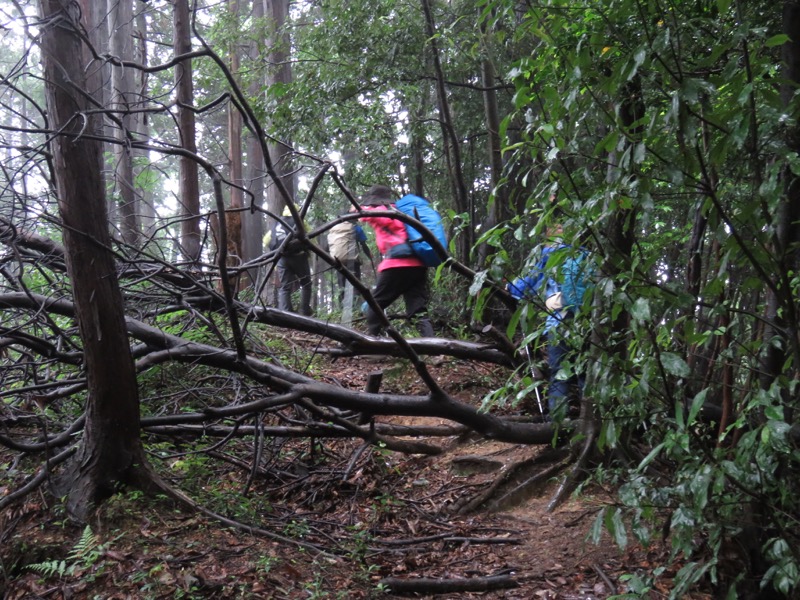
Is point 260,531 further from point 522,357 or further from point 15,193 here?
point 522,357

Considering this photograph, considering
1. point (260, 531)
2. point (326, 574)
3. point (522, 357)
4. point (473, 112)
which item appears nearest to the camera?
point (326, 574)

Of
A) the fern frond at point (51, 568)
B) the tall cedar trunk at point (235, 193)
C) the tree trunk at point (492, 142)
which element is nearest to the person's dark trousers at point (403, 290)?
the tree trunk at point (492, 142)

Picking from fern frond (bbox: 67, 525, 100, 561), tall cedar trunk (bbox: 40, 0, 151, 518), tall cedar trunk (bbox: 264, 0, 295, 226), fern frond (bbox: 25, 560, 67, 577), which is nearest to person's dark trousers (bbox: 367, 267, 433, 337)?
tall cedar trunk (bbox: 264, 0, 295, 226)

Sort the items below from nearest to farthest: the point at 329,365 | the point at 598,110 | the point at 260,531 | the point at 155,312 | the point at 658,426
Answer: the point at 598,110
the point at 658,426
the point at 260,531
the point at 155,312
the point at 329,365

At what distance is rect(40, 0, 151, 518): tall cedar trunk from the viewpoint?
3.80 m

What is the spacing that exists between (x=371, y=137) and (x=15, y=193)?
5625 millimetres

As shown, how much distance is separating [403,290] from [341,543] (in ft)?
12.3

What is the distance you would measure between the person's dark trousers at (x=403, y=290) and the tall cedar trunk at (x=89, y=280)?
3.84 meters

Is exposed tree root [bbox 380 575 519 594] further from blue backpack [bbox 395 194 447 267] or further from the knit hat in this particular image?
the knit hat

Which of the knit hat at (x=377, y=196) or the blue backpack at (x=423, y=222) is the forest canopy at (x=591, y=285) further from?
the knit hat at (x=377, y=196)

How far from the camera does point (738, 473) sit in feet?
8.44

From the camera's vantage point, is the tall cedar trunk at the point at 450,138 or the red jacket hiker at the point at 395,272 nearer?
the red jacket hiker at the point at 395,272

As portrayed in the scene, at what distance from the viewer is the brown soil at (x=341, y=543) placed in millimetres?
3658

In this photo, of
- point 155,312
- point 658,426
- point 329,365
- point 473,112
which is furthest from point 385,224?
point 658,426
